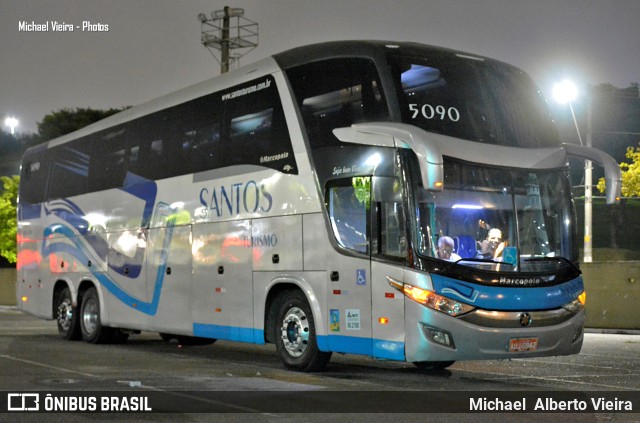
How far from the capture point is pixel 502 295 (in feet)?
38.9

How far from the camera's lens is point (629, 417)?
31.2ft

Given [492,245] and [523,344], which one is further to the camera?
[492,245]

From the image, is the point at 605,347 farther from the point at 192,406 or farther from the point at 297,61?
the point at 192,406

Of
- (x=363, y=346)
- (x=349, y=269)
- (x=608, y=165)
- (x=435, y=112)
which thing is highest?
(x=435, y=112)

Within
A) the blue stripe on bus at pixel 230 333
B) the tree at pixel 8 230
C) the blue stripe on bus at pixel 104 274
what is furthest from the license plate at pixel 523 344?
the tree at pixel 8 230

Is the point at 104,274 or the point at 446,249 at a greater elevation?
the point at 446,249

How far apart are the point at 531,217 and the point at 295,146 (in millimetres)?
3394

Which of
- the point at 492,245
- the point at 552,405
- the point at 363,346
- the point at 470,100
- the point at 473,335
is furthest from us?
the point at 470,100

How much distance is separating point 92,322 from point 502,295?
10798 mm

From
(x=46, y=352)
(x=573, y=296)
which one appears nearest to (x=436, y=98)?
(x=573, y=296)

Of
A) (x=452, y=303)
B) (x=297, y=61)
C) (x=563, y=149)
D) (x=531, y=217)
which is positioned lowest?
(x=452, y=303)

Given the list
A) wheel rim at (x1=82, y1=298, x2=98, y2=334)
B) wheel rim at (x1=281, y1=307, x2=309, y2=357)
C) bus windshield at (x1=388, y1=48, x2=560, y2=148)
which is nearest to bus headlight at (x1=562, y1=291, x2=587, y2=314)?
bus windshield at (x1=388, y1=48, x2=560, y2=148)

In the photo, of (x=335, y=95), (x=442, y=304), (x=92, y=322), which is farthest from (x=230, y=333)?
(x=92, y=322)

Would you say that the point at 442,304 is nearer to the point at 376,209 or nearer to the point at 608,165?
the point at 376,209
